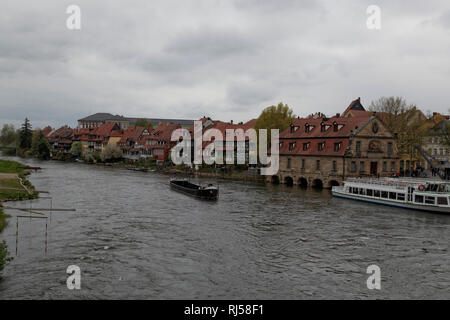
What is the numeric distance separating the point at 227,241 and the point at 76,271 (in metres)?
11.5

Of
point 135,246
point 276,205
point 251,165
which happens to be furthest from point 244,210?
point 251,165

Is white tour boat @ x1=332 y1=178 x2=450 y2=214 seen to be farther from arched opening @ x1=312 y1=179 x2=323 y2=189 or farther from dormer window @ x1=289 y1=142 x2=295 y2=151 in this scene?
dormer window @ x1=289 y1=142 x2=295 y2=151

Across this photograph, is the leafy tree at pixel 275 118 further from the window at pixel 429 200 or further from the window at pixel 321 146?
the window at pixel 429 200

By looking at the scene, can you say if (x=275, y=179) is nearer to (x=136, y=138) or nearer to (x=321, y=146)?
(x=321, y=146)

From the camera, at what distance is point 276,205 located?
4578 centimetres

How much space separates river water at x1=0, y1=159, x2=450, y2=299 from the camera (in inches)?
792

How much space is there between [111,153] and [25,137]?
7311cm

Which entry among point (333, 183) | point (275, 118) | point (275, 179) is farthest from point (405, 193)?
point (275, 118)

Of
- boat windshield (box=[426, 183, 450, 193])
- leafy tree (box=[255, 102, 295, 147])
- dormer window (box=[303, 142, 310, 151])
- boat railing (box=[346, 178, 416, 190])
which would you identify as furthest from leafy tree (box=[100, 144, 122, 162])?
boat windshield (box=[426, 183, 450, 193])

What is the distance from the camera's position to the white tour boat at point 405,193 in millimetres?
41500

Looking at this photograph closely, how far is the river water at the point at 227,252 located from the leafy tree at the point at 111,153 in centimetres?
8017

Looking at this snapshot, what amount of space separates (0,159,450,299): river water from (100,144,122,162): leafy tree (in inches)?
3156

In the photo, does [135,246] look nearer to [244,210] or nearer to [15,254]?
[15,254]

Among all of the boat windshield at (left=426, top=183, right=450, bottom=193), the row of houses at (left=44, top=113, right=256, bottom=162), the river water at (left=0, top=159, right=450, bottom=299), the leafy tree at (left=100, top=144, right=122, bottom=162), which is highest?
the row of houses at (left=44, top=113, right=256, bottom=162)
